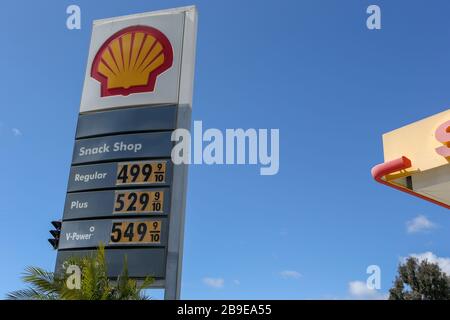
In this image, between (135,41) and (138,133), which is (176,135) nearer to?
(138,133)

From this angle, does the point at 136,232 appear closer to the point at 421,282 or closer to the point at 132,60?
the point at 132,60

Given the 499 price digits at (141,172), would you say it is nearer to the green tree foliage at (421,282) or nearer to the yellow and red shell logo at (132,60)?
the yellow and red shell logo at (132,60)

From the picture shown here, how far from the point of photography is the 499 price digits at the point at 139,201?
12.9 metres

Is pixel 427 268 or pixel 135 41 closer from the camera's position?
pixel 135 41

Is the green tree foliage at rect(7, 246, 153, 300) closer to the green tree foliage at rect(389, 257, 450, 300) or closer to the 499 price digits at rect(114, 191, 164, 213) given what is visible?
the 499 price digits at rect(114, 191, 164, 213)

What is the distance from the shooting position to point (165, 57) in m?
14.9

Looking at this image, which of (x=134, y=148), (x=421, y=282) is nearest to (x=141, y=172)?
(x=134, y=148)

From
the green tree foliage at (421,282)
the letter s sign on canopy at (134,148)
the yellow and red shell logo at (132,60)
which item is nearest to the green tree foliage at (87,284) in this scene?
the letter s sign on canopy at (134,148)

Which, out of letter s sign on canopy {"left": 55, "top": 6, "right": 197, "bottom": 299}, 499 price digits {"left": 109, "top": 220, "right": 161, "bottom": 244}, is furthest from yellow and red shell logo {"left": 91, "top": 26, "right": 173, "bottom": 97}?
499 price digits {"left": 109, "top": 220, "right": 161, "bottom": 244}

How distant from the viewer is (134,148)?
1384cm

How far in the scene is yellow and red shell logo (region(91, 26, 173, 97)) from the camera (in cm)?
1484
